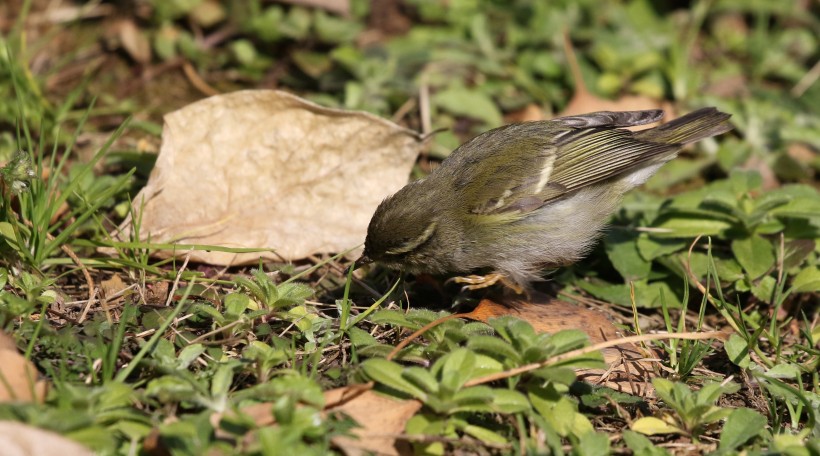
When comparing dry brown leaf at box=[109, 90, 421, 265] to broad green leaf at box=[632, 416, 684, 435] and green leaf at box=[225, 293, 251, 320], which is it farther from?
broad green leaf at box=[632, 416, 684, 435]

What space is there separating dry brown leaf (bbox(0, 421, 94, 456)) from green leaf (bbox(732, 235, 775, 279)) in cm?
336

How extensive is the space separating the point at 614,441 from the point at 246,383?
4.77 feet

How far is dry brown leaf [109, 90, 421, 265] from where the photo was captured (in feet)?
15.1

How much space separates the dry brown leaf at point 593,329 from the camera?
150 inches

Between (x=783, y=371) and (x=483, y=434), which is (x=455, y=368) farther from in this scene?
(x=783, y=371)

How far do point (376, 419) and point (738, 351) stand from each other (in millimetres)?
1713

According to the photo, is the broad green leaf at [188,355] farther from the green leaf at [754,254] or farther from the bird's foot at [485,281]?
the green leaf at [754,254]

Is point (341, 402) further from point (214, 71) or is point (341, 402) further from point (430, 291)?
point (214, 71)

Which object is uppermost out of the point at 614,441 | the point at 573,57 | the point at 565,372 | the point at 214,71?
the point at 573,57

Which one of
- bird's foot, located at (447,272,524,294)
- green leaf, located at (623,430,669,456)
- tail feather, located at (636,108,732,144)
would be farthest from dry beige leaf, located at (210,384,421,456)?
tail feather, located at (636,108,732,144)

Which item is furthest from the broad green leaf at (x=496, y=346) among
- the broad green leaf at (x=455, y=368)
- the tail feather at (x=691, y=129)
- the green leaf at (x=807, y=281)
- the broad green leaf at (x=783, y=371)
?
the tail feather at (x=691, y=129)

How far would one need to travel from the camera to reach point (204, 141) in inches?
Answer: 191

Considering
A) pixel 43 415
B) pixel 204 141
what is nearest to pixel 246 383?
pixel 43 415

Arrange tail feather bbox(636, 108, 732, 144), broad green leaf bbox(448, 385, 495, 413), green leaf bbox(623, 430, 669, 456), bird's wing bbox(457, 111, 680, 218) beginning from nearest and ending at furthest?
broad green leaf bbox(448, 385, 495, 413) < green leaf bbox(623, 430, 669, 456) < bird's wing bbox(457, 111, 680, 218) < tail feather bbox(636, 108, 732, 144)
